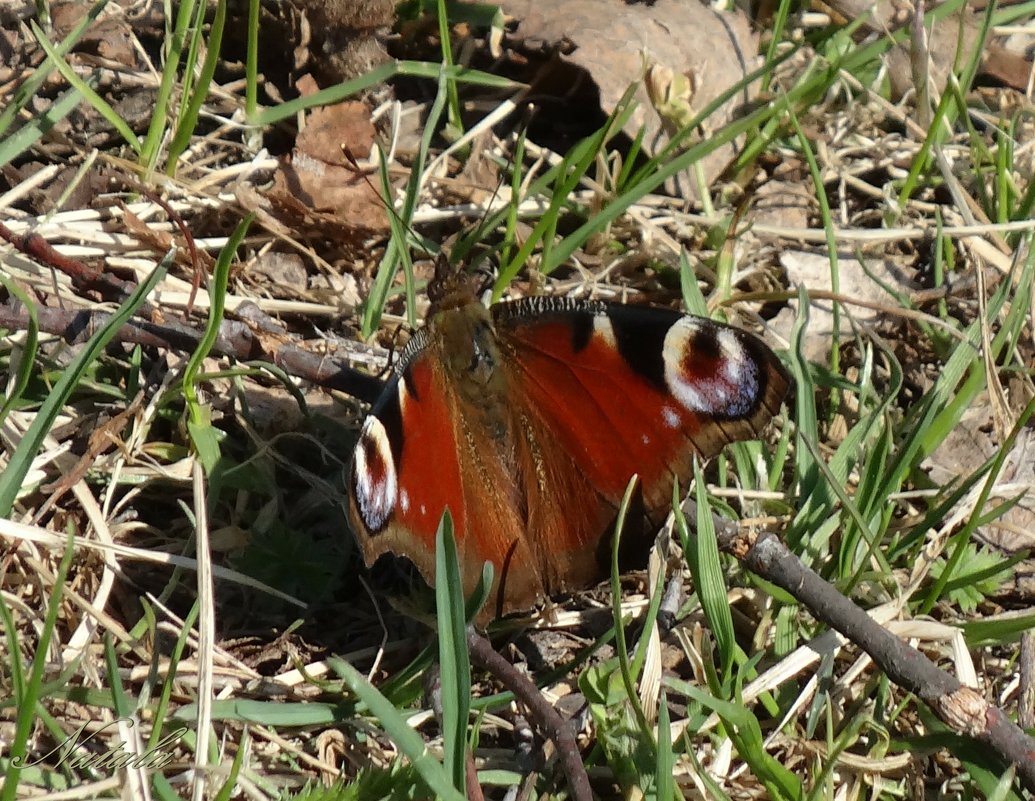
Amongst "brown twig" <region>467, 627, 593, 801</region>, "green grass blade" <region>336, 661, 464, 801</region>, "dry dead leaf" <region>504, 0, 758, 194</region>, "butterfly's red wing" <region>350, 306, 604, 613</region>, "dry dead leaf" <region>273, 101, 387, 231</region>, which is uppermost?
"dry dead leaf" <region>504, 0, 758, 194</region>

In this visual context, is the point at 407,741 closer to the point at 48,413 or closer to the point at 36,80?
the point at 48,413

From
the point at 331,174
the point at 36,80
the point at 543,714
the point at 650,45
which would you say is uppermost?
the point at 650,45

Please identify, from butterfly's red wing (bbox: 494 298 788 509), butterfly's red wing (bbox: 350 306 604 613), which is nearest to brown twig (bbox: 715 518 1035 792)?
butterfly's red wing (bbox: 494 298 788 509)

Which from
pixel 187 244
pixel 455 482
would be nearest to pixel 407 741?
pixel 455 482

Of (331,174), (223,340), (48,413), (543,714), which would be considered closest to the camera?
(543,714)

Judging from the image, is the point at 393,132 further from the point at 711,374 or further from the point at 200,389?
the point at 711,374

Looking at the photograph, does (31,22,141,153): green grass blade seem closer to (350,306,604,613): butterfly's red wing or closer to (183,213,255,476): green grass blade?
(183,213,255,476): green grass blade

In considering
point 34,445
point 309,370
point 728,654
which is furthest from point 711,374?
point 34,445
